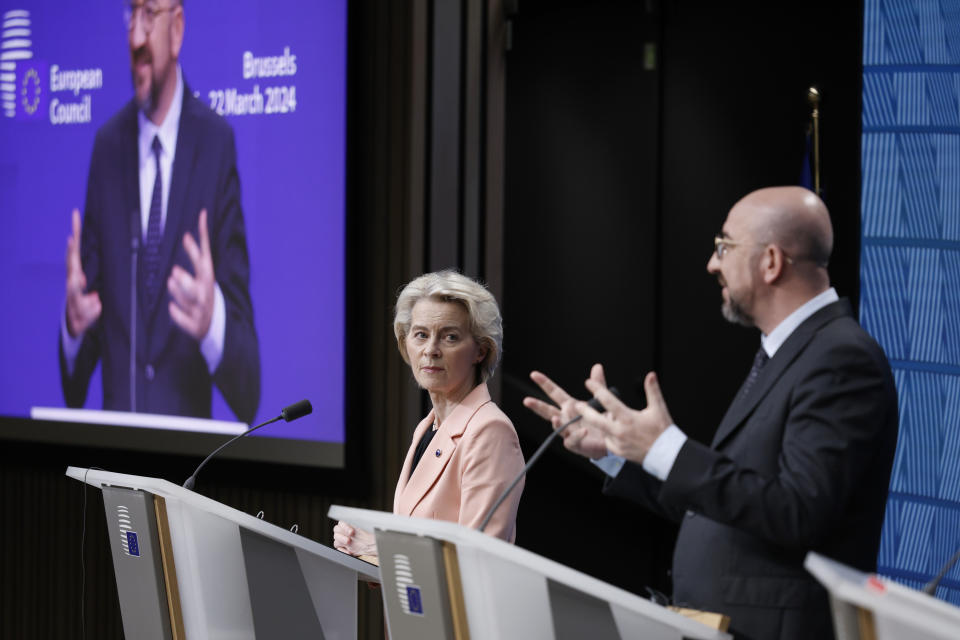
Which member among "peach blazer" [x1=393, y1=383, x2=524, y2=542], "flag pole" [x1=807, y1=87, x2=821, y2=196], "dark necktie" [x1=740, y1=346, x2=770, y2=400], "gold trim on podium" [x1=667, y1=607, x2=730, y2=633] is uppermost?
"flag pole" [x1=807, y1=87, x2=821, y2=196]

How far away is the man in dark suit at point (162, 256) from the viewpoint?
425 centimetres

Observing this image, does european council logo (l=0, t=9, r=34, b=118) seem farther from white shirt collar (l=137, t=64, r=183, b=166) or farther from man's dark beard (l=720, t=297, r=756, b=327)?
man's dark beard (l=720, t=297, r=756, b=327)

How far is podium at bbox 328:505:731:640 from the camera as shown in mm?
1729

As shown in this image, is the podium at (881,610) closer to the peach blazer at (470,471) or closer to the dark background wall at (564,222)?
the peach blazer at (470,471)

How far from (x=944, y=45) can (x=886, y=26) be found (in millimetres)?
186

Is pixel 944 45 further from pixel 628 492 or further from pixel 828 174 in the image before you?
pixel 628 492

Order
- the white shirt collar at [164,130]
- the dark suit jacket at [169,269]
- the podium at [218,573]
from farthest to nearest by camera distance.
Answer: the white shirt collar at [164,130] < the dark suit jacket at [169,269] < the podium at [218,573]

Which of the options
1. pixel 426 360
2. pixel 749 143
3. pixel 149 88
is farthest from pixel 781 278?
pixel 149 88

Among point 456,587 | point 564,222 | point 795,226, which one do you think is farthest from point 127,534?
point 564,222

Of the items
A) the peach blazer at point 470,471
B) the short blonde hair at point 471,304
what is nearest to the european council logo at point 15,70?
the short blonde hair at point 471,304

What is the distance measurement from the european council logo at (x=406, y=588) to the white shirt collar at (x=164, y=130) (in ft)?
9.43

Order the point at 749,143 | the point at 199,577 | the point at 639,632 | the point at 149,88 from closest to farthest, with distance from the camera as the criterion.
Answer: the point at 639,632 < the point at 199,577 < the point at 749,143 < the point at 149,88

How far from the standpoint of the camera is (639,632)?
5.81 feet

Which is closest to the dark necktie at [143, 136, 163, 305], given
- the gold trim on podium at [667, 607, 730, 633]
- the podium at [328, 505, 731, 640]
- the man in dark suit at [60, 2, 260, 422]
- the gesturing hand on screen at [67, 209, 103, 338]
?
the man in dark suit at [60, 2, 260, 422]
